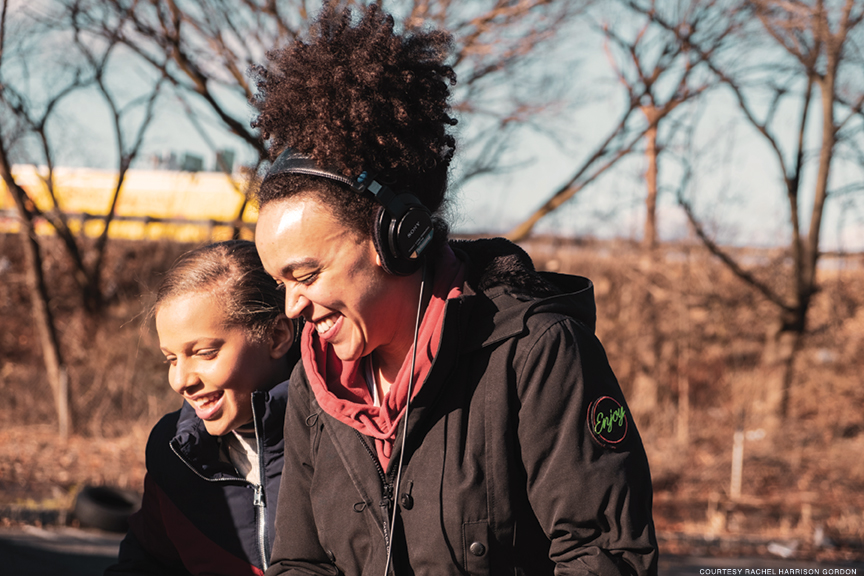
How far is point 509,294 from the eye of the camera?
1.60m

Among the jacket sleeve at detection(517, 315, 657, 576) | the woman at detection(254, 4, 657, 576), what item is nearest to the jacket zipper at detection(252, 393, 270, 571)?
the woman at detection(254, 4, 657, 576)

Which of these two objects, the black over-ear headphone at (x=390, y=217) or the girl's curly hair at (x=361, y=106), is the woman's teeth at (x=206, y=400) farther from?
the black over-ear headphone at (x=390, y=217)

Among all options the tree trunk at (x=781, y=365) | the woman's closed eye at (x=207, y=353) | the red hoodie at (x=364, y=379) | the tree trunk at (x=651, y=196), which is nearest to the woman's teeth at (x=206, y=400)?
the woman's closed eye at (x=207, y=353)

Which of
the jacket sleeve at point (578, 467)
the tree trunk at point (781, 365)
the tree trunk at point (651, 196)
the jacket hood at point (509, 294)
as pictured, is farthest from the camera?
the tree trunk at point (781, 365)

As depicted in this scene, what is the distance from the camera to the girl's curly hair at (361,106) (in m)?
1.55

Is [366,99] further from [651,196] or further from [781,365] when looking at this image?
[781,365]

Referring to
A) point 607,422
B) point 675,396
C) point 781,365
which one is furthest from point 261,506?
point 675,396

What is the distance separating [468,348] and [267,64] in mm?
887

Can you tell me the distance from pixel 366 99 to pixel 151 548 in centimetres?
168

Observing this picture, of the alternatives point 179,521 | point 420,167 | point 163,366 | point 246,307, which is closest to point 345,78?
point 420,167

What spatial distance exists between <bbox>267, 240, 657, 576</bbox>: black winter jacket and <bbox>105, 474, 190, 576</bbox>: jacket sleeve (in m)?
0.87

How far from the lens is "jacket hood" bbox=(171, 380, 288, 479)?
2150 millimetres

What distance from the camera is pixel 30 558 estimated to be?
453 cm

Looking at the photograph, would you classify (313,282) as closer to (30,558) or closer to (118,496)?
(30,558)
